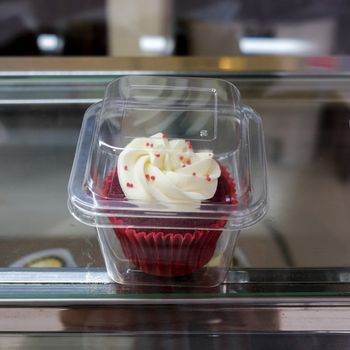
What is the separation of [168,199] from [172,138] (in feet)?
0.37

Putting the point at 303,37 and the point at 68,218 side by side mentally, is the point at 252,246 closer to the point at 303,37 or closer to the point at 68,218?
the point at 68,218

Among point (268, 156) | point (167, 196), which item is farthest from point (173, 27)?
point (167, 196)

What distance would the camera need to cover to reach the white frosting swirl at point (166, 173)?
522mm

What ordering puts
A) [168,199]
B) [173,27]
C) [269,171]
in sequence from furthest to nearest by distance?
[173,27] → [269,171] → [168,199]

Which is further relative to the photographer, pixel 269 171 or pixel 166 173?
pixel 269 171

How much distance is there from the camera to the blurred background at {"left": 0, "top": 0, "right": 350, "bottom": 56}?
5.92 ft

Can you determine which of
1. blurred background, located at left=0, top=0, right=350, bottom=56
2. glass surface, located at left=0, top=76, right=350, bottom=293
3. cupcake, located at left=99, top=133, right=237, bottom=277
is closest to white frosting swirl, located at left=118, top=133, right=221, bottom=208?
cupcake, located at left=99, top=133, right=237, bottom=277

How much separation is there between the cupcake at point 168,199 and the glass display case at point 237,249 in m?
0.03

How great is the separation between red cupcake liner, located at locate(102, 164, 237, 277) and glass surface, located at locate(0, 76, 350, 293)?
0.18 feet

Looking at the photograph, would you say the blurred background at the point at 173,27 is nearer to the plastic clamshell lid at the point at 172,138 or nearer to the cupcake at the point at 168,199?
the plastic clamshell lid at the point at 172,138

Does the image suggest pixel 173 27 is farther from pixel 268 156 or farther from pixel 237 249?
pixel 237 249

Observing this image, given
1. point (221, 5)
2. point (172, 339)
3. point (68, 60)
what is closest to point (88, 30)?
point (221, 5)

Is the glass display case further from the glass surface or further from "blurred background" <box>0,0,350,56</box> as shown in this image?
"blurred background" <box>0,0,350,56</box>

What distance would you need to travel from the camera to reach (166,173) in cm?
54
